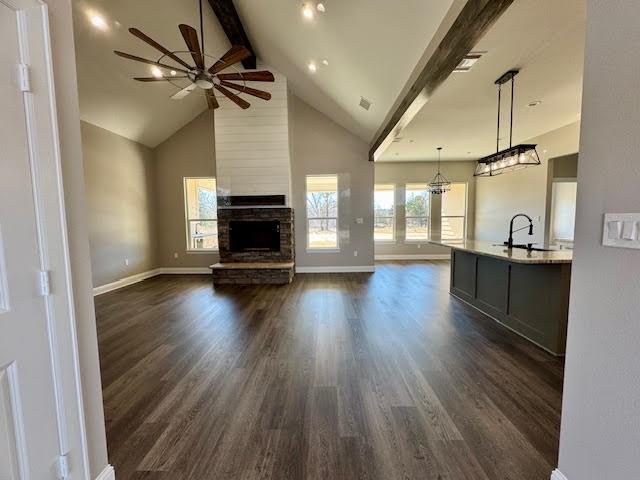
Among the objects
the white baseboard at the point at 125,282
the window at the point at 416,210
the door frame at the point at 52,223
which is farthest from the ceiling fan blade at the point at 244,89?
the window at the point at 416,210

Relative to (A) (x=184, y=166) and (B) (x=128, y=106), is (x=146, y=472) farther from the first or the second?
(A) (x=184, y=166)

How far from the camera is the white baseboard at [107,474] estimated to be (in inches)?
52.3

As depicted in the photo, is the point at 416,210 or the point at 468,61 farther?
the point at 416,210

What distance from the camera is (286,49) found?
4648 mm

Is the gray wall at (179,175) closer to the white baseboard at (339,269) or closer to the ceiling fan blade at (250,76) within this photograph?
the white baseboard at (339,269)

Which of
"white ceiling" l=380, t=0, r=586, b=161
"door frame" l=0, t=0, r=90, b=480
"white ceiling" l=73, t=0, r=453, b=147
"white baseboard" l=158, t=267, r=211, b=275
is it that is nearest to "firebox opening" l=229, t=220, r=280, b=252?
"white baseboard" l=158, t=267, r=211, b=275

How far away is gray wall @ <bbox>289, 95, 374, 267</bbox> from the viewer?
21.6 feet

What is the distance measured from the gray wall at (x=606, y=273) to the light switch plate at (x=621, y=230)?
0.02 meters

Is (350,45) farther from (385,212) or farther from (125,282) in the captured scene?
(125,282)

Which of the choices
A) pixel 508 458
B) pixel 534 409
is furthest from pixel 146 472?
pixel 534 409

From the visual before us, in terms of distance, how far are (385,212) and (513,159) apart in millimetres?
5191

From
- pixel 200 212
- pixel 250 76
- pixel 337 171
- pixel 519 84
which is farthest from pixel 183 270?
pixel 519 84

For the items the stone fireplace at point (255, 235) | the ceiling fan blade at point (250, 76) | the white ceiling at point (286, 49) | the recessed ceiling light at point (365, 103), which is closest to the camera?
Result: the white ceiling at point (286, 49)

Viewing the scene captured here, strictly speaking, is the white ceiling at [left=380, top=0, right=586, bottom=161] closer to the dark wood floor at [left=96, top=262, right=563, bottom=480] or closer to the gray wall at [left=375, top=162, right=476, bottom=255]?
the gray wall at [left=375, top=162, right=476, bottom=255]
